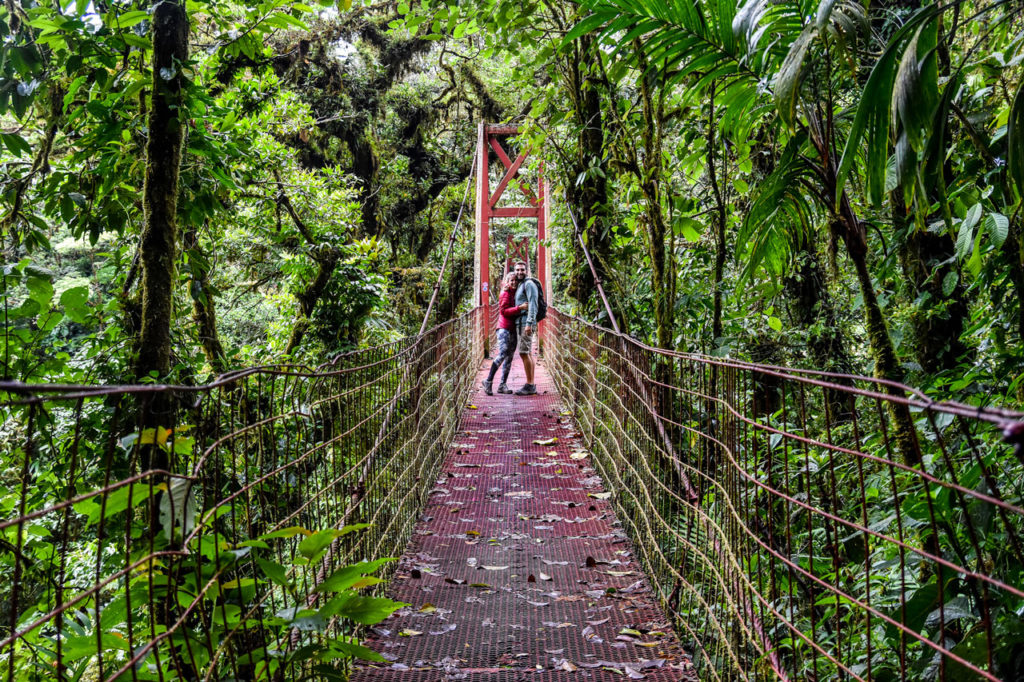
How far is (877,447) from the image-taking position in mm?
2068

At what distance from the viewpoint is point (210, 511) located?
3.75 ft

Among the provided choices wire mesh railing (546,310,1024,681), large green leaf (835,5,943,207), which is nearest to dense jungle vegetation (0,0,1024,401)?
large green leaf (835,5,943,207)

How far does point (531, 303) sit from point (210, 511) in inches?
189

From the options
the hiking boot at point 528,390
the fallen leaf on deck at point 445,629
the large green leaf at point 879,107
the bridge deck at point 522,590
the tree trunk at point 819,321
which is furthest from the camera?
the hiking boot at point 528,390

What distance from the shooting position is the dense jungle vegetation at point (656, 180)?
1.42 m

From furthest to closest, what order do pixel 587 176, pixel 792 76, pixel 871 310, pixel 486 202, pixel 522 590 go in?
pixel 486 202, pixel 587 176, pixel 522 590, pixel 871 310, pixel 792 76

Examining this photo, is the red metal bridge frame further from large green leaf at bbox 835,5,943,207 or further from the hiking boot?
large green leaf at bbox 835,5,943,207

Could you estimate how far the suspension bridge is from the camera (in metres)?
1.08

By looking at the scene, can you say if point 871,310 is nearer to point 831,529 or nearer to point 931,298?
point 831,529

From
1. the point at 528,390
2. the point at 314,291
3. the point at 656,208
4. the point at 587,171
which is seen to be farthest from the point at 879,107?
the point at 314,291

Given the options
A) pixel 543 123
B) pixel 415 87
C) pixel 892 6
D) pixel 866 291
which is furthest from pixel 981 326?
pixel 415 87

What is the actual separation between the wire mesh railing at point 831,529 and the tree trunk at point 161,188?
1568 mm

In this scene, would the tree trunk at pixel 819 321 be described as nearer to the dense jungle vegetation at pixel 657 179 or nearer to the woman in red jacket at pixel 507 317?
the dense jungle vegetation at pixel 657 179

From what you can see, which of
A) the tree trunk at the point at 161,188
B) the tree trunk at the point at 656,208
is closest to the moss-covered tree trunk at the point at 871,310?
the tree trunk at the point at 656,208
